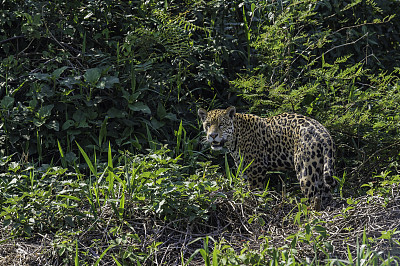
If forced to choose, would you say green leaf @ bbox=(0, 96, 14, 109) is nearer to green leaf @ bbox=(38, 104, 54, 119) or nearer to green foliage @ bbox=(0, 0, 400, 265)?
green foliage @ bbox=(0, 0, 400, 265)

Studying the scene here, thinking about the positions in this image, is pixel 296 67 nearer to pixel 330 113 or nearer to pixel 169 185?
pixel 330 113

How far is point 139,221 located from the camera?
18.7 ft

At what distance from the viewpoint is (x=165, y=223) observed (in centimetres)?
565

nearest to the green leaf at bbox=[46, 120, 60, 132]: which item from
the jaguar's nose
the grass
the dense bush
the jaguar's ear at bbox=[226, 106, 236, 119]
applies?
the dense bush

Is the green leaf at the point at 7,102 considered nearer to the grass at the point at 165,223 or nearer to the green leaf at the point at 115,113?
the green leaf at the point at 115,113

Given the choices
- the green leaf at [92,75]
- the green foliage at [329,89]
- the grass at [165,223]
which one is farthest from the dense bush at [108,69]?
the grass at [165,223]

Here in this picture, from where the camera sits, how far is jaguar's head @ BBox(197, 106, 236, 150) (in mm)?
6781

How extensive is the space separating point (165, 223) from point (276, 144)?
1.89 meters

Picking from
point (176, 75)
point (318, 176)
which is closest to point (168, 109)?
point (176, 75)

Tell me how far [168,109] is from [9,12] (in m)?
2.58

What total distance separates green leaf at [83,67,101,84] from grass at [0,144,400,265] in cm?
156

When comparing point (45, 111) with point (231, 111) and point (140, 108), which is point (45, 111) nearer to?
point (140, 108)

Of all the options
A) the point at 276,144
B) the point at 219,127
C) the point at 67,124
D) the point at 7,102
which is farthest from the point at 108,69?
the point at 276,144

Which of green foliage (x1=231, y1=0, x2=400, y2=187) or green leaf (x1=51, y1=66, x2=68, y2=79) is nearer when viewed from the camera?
green foliage (x1=231, y1=0, x2=400, y2=187)
